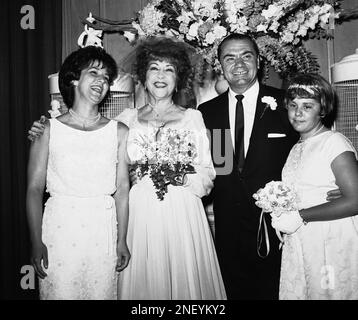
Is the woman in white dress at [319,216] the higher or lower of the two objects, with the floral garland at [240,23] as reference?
lower

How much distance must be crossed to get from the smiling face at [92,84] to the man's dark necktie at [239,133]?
1.06 metres

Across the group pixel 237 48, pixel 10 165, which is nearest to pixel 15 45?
pixel 10 165

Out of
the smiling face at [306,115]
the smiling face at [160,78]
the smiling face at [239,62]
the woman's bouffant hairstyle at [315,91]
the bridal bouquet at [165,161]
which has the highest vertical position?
the smiling face at [239,62]

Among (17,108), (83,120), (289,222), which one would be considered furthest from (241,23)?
(17,108)

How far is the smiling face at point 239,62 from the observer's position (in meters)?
2.91

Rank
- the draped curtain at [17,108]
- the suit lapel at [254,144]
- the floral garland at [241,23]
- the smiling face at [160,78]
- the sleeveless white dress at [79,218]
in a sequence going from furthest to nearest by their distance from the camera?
the draped curtain at [17,108], the floral garland at [241,23], the suit lapel at [254,144], the smiling face at [160,78], the sleeveless white dress at [79,218]

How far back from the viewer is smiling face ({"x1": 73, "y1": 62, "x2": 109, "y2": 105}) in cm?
250

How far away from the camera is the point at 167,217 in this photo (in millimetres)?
2494

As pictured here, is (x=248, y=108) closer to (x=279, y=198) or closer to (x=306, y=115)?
(x=306, y=115)

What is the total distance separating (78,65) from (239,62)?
4.09ft

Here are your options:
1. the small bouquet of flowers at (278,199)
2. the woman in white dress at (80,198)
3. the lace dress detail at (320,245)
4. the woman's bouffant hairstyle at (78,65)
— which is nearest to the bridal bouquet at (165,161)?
the woman in white dress at (80,198)

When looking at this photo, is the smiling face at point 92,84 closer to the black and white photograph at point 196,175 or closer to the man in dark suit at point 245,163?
the black and white photograph at point 196,175

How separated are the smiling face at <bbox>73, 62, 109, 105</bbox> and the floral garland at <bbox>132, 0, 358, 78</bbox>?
35.7 inches

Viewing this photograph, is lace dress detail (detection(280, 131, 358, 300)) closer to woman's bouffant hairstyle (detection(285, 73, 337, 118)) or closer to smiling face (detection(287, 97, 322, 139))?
smiling face (detection(287, 97, 322, 139))
